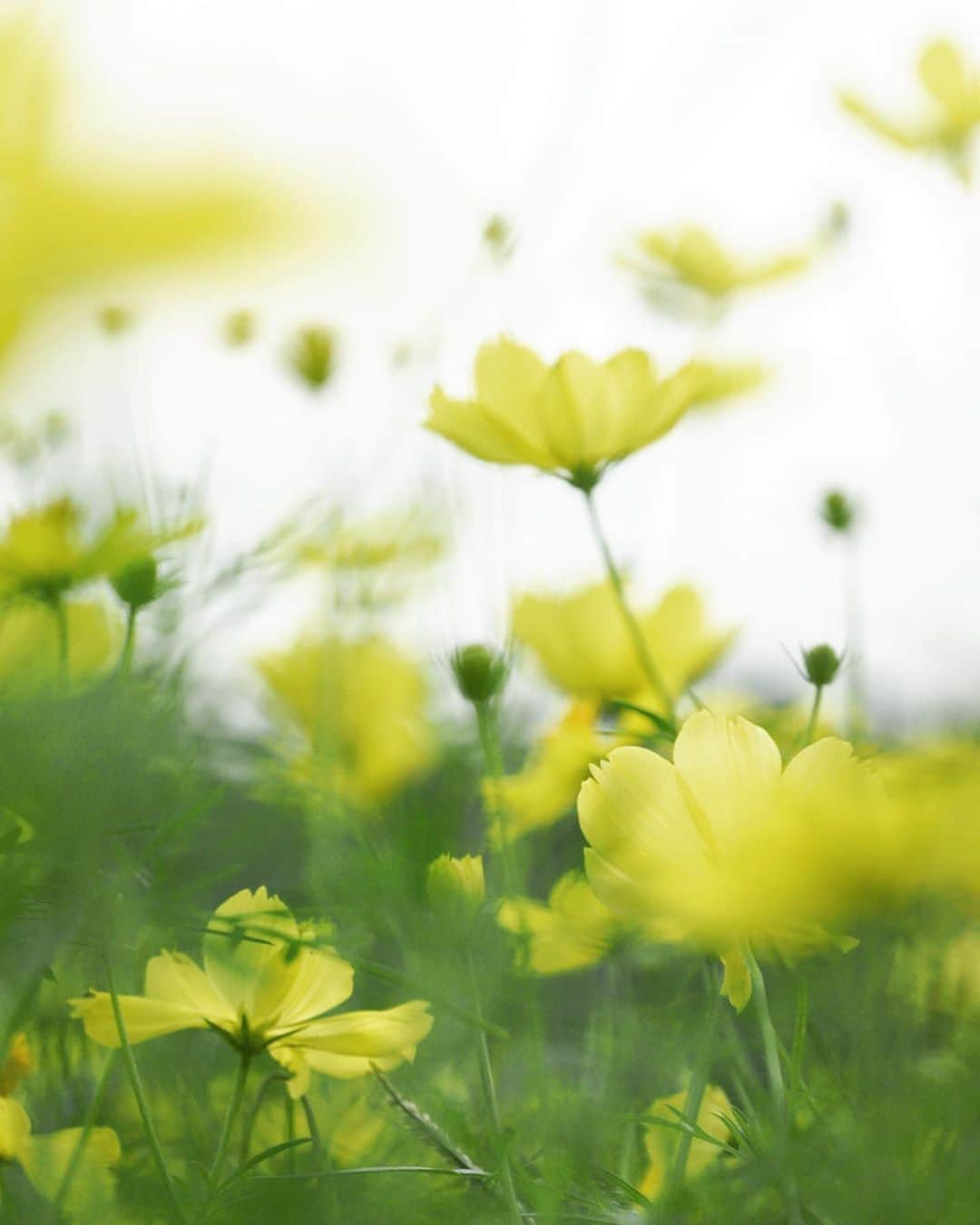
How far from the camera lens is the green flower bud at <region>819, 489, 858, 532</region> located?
67 centimetres

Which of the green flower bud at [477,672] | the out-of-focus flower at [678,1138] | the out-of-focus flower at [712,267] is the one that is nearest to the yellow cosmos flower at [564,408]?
the green flower bud at [477,672]

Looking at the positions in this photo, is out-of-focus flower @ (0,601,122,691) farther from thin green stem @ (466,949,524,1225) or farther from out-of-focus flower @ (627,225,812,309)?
out-of-focus flower @ (627,225,812,309)

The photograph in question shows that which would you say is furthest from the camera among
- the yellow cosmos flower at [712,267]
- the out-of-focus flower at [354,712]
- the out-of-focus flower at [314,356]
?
the yellow cosmos flower at [712,267]

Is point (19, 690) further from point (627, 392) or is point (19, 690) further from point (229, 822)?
point (627, 392)

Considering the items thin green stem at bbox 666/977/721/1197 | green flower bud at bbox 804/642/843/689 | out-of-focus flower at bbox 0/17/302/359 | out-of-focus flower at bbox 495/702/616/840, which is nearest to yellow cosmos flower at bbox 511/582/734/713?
out-of-focus flower at bbox 495/702/616/840

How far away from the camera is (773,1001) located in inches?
14.1

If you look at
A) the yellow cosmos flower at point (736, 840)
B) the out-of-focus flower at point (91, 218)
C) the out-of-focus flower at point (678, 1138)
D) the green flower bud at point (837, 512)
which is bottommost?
the out-of-focus flower at point (678, 1138)

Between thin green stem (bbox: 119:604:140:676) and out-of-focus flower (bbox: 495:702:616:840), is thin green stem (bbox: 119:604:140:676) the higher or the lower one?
the higher one

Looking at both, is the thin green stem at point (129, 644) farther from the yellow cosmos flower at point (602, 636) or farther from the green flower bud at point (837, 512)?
the green flower bud at point (837, 512)

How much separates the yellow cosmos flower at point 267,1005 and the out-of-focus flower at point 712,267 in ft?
2.44

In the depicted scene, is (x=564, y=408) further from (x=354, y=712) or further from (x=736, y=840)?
(x=736, y=840)

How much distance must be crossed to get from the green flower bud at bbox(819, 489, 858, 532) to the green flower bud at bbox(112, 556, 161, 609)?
42cm

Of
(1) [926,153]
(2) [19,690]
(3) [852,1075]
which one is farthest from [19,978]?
(1) [926,153]

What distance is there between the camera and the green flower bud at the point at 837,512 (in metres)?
0.67
